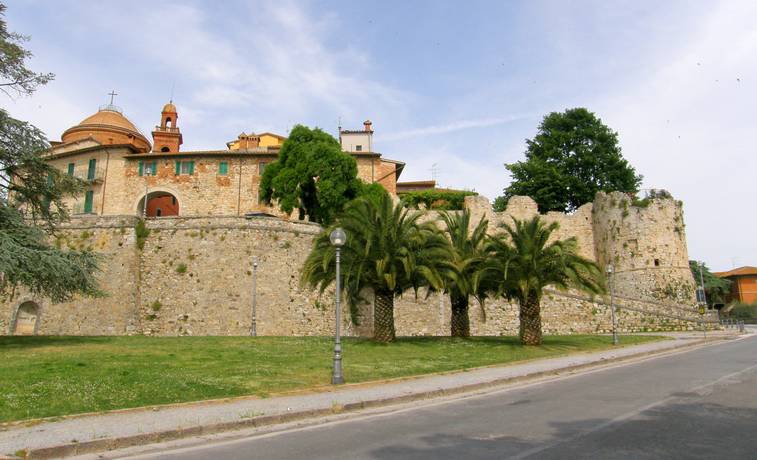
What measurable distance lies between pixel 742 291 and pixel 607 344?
74330mm

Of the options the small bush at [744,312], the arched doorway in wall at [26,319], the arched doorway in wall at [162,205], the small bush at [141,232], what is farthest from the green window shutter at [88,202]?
the small bush at [744,312]

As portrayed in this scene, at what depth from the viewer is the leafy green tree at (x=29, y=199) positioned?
17.2m

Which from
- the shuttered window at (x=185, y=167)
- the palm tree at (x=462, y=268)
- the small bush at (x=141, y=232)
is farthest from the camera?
the shuttered window at (x=185, y=167)

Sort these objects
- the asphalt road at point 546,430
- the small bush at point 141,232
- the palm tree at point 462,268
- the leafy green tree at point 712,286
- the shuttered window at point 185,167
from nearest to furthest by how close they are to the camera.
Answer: the asphalt road at point 546,430 → the palm tree at point 462,268 → the small bush at point 141,232 → the shuttered window at point 185,167 → the leafy green tree at point 712,286

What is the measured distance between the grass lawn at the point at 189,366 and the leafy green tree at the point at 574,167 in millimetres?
30251

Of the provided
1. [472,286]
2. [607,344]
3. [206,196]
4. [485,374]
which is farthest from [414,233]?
[206,196]

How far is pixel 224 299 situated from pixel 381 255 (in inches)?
456

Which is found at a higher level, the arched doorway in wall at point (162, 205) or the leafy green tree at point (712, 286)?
the arched doorway in wall at point (162, 205)

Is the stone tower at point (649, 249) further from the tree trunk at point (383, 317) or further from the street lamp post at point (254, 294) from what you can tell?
the street lamp post at point (254, 294)

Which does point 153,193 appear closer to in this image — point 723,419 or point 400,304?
point 400,304

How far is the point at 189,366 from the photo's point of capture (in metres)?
13.6

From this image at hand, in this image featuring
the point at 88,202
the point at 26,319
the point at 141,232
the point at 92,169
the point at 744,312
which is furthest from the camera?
the point at 744,312

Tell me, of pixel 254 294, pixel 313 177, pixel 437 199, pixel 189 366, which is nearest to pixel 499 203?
pixel 437 199

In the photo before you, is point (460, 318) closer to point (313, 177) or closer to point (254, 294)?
point (254, 294)
